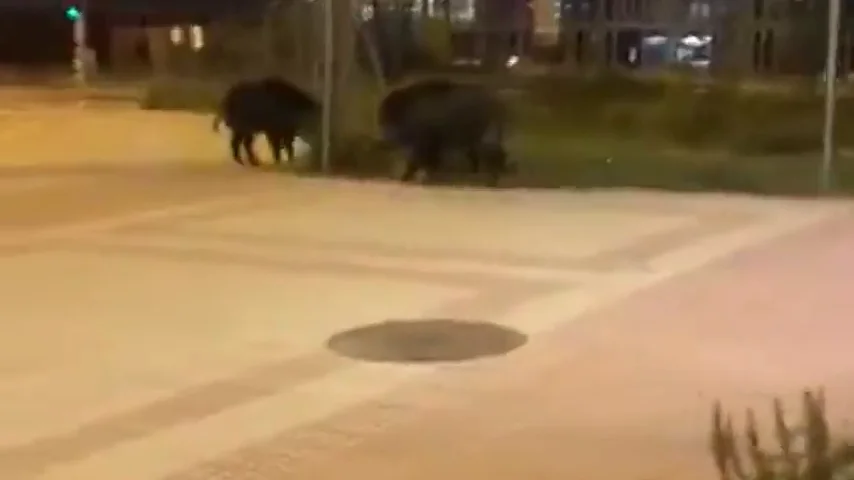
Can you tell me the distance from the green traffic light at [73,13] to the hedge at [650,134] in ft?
41.0

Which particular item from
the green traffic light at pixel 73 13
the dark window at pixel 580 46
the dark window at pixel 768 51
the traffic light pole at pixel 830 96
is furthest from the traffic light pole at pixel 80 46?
the traffic light pole at pixel 830 96

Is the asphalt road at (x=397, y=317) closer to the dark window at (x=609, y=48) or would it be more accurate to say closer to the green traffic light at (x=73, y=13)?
the dark window at (x=609, y=48)

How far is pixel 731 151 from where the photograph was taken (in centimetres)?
1188

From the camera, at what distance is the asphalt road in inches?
161

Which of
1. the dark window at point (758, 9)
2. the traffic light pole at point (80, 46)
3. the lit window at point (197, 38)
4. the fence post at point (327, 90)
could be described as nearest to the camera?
the fence post at point (327, 90)

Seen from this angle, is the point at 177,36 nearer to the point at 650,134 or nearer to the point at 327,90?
the point at 327,90

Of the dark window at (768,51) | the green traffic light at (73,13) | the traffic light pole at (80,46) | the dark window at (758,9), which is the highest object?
the dark window at (758,9)

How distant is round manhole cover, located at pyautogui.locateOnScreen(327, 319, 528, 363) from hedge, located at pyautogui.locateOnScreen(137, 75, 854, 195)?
4.78 m

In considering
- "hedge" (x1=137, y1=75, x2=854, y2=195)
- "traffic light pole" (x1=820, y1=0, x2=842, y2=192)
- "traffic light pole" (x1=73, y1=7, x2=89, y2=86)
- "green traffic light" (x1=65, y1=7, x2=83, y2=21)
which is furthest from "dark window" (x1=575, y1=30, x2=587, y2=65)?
"green traffic light" (x1=65, y1=7, x2=83, y2=21)

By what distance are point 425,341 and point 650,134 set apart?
7.15m

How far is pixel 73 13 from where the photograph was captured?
23141 millimetres

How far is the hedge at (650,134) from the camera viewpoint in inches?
424

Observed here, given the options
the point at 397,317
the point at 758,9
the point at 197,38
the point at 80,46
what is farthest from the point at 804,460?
the point at 80,46

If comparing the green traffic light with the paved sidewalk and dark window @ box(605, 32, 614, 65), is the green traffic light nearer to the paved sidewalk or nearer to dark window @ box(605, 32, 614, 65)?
dark window @ box(605, 32, 614, 65)
